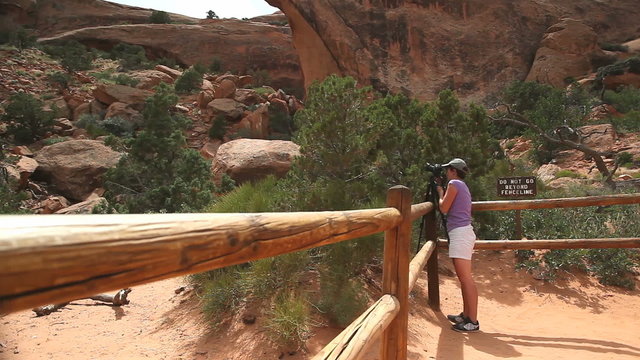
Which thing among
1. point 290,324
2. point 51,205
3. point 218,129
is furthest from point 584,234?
point 218,129

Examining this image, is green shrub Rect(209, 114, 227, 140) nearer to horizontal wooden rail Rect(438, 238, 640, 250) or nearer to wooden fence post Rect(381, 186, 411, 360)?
horizontal wooden rail Rect(438, 238, 640, 250)

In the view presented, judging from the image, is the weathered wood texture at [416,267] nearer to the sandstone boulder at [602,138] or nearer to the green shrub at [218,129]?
the sandstone boulder at [602,138]

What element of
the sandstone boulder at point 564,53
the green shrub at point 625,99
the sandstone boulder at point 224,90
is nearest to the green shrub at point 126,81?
the sandstone boulder at point 224,90

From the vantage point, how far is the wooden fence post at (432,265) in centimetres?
432

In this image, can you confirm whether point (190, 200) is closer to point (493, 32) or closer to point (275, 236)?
point (275, 236)

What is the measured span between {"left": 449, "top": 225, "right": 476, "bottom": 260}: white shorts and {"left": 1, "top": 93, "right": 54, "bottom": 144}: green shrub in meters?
18.9

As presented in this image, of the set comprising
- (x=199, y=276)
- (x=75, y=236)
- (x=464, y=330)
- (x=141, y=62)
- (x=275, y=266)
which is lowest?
(x=464, y=330)

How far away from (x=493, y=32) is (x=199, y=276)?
22.1 m

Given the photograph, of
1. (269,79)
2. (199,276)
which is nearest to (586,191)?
(199,276)

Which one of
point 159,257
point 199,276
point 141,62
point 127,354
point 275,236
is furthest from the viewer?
point 141,62

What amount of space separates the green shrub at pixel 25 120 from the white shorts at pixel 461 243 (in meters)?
18.9

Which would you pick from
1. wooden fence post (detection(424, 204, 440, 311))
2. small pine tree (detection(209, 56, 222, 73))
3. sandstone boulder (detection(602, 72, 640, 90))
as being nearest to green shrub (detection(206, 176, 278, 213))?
wooden fence post (detection(424, 204, 440, 311))

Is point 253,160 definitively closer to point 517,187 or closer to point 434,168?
point 517,187

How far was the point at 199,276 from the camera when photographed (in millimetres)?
4496
